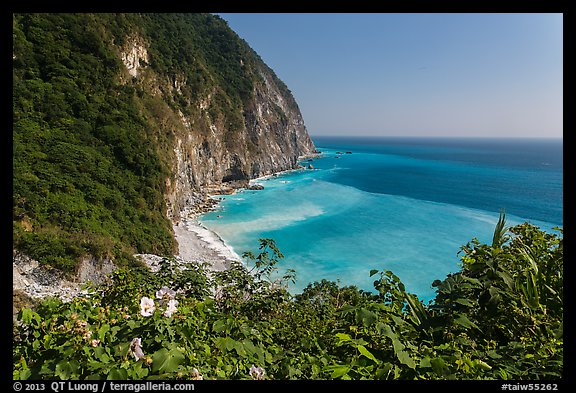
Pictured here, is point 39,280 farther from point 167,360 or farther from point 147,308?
point 167,360

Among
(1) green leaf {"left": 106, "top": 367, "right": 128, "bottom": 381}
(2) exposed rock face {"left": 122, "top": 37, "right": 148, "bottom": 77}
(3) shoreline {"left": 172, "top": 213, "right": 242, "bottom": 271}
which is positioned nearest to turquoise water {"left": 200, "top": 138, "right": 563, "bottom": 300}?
(3) shoreline {"left": 172, "top": 213, "right": 242, "bottom": 271}

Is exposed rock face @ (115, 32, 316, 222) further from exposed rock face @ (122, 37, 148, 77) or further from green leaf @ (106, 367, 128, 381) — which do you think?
green leaf @ (106, 367, 128, 381)

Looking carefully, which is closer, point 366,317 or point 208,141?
point 366,317

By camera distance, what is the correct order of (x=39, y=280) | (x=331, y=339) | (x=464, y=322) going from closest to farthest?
(x=464, y=322) → (x=331, y=339) → (x=39, y=280)

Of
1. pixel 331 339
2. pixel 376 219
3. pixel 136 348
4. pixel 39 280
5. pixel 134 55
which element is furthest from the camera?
pixel 376 219


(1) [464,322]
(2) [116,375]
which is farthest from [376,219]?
(2) [116,375]

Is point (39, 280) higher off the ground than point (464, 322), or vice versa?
point (464, 322)

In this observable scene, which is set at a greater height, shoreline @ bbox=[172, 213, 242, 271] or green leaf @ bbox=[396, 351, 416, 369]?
green leaf @ bbox=[396, 351, 416, 369]
